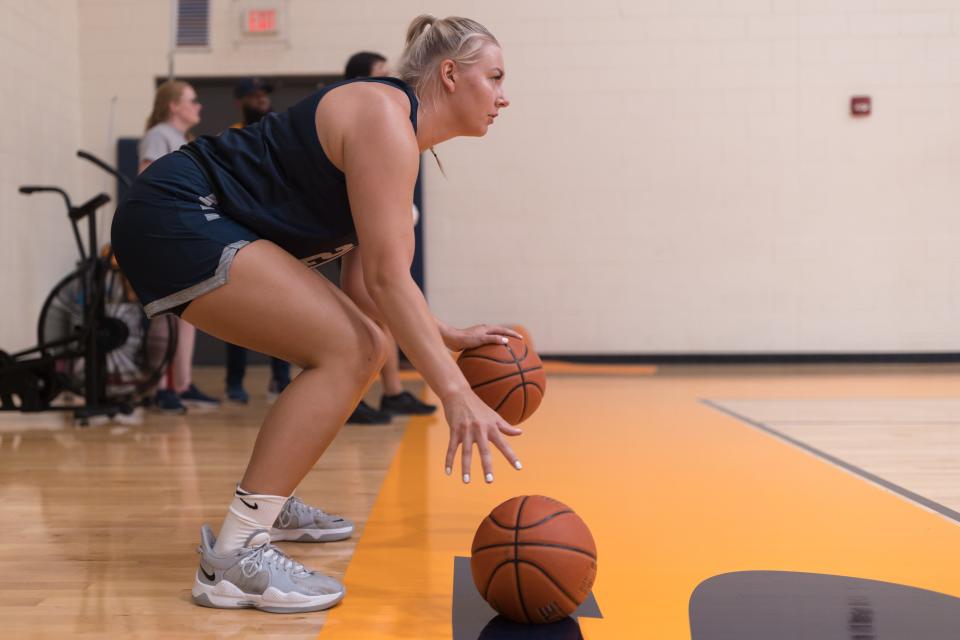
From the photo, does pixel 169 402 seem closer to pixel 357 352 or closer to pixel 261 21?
pixel 357 352

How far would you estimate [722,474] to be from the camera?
9.89ft

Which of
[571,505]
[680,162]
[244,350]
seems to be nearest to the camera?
[571,505]

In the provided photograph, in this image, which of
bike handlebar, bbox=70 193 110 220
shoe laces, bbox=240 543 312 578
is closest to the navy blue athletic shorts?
shoe laces, bbox=240 543 312 578

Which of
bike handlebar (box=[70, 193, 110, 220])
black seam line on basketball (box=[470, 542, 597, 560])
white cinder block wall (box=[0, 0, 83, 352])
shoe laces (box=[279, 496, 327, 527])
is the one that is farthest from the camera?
white cinder block wall (box=[0, 0, 83, 352])

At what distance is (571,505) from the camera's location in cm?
260

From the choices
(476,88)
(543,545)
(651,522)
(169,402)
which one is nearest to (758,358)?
A: (169,402)

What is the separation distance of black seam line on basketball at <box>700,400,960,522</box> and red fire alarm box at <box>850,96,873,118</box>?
3252mm

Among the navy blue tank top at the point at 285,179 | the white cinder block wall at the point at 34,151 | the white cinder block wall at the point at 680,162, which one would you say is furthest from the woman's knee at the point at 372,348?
the white cinder block wall at the point at 680,162

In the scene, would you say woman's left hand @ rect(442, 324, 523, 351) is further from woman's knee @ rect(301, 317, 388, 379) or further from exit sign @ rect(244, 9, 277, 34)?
exit sign @ rect(244, 9, 277, 34)

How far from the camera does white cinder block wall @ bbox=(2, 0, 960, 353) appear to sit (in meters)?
6.58

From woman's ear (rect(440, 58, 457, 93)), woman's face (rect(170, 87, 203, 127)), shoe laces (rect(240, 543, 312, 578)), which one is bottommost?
shoe laces (rect(240, 543, 312, 578))

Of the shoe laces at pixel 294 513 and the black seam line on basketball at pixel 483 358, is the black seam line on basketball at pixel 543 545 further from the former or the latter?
the shoe laces at pixel 294 513

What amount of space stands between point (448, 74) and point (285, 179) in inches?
15.5

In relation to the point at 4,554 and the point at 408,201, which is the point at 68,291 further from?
the point at 408,201
